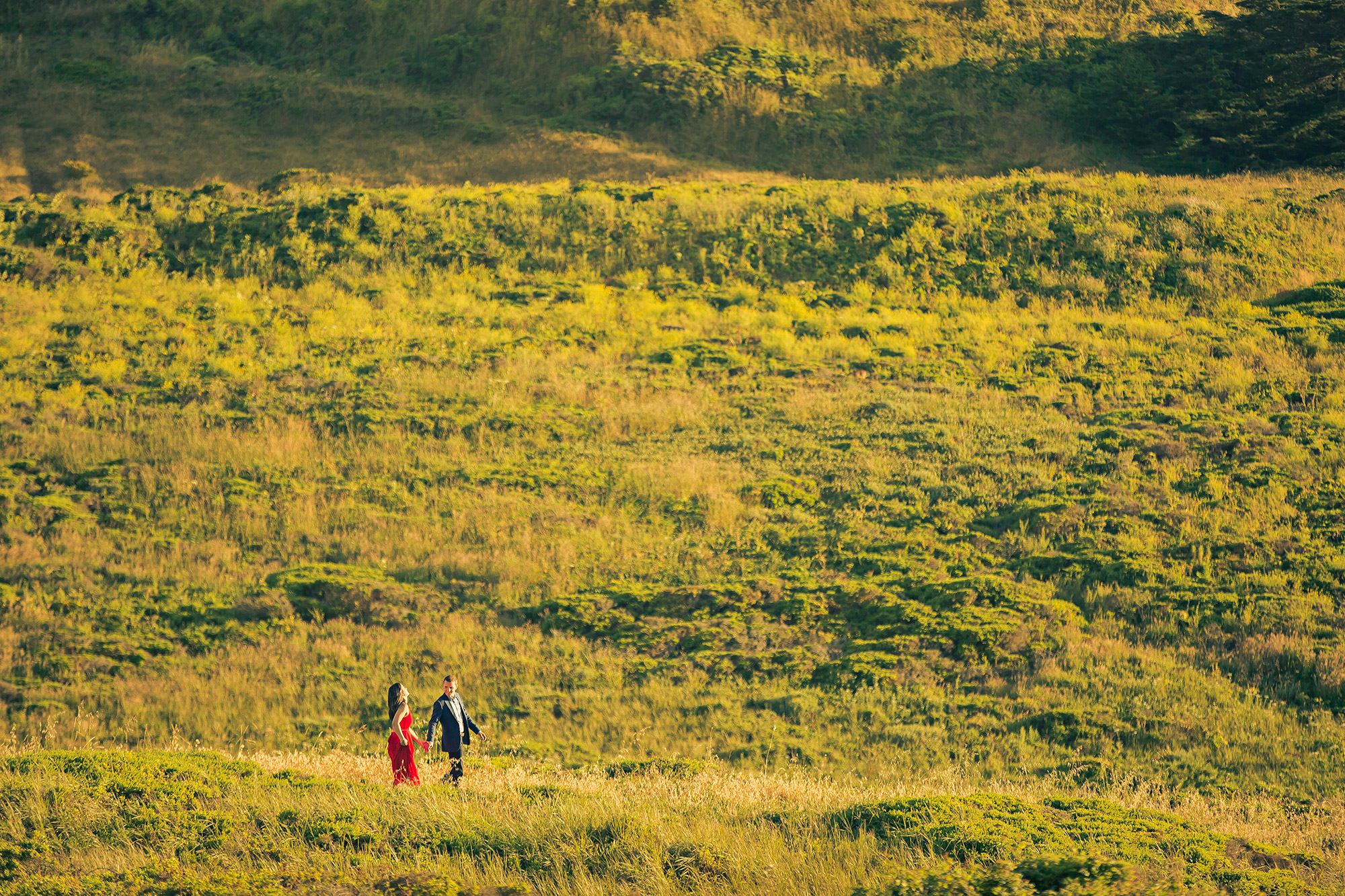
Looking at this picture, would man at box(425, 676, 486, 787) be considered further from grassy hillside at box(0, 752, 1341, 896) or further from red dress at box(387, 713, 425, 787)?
grassy hillside at box(0, 752, 1341, 896)

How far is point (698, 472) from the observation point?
1688 centimetres

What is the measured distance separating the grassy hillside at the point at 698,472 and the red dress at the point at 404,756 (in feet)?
6.37

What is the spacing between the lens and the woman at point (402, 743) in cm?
857

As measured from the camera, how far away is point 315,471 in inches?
666

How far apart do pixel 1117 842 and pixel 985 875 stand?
1365mm

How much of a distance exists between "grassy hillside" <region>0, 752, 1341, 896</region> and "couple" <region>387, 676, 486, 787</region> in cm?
65

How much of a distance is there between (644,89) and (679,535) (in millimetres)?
24043

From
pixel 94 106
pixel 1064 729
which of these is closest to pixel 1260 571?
pixel 1064 729

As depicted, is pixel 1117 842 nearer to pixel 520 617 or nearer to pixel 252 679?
pixel 520 617

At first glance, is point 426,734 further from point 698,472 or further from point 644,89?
point 644,89

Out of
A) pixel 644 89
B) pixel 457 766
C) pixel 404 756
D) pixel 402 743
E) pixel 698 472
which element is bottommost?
pixel 457 766

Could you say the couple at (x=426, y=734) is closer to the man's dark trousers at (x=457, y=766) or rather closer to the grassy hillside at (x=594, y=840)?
the man's dark trousers at (x=457, y=766)

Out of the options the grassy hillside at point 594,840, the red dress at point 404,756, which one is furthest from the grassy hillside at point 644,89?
the grassy hillside at point 594,840

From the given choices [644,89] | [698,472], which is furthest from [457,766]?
[644,89]
